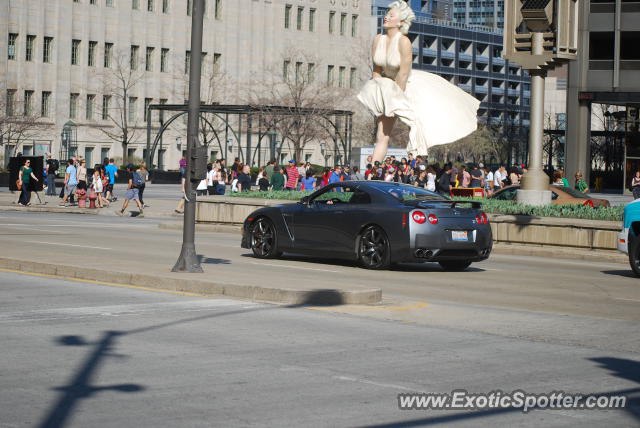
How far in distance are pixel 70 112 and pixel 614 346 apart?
82.2 m

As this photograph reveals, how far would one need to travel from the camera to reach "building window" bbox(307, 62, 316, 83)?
333ft

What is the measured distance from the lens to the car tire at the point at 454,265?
20.0m

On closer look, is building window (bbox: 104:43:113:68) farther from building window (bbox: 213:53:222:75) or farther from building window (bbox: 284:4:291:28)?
building window (bbox: 284:4:291:28)

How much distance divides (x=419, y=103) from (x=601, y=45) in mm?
28246

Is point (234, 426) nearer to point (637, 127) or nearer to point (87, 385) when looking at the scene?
point (87, 385)

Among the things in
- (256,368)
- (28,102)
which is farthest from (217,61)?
(256,368)

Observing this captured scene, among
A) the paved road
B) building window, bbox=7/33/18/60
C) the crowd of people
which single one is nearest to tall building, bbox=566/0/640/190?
the crowd of people

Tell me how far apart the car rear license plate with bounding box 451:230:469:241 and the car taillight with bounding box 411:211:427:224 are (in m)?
0.53

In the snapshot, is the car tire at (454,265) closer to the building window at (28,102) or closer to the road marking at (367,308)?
the road marking at (367,308)

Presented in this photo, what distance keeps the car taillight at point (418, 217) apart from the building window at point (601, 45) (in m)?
49.7

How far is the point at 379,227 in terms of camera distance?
19.0 m

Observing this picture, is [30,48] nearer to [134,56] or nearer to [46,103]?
[46,103]

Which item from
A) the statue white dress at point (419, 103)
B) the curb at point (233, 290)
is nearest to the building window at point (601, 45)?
the statue white dress at point (419, 103)

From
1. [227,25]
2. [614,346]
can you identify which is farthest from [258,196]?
[227,25]
